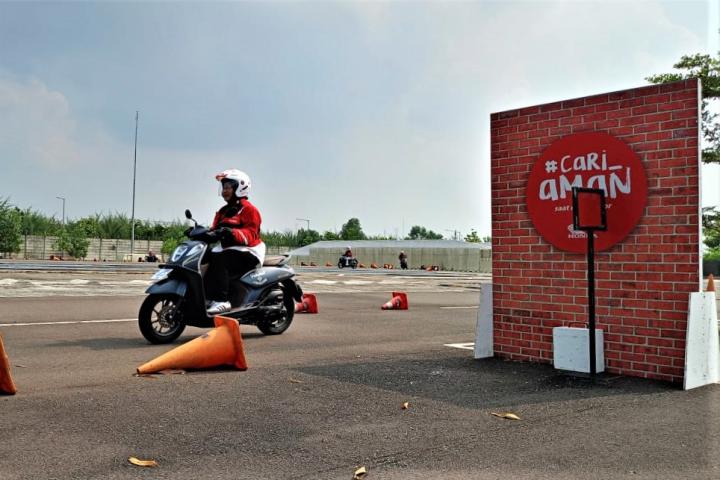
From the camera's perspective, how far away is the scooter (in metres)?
7.39

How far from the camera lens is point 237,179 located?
318 inches

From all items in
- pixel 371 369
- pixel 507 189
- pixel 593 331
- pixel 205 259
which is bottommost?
pixel 371 369

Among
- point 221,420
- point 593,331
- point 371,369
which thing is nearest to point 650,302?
point 593,331

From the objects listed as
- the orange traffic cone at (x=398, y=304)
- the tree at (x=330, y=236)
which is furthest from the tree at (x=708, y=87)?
the tree at (x=330, y=236)

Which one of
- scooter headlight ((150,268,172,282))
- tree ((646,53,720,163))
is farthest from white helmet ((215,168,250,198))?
tree ((646,53,720,163))

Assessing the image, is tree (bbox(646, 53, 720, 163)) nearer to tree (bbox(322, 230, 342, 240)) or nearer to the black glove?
the black glove

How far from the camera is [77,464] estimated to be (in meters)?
3.17

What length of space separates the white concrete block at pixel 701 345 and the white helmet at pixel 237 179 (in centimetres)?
512

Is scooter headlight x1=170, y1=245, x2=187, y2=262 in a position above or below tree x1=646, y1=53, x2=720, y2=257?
below

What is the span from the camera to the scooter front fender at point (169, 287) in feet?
24.0

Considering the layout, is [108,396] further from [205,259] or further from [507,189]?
[507,189]

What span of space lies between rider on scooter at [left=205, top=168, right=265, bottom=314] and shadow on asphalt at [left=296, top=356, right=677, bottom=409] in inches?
86.9

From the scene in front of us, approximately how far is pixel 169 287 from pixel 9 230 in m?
49.6

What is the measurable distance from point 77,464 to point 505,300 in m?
4.57
